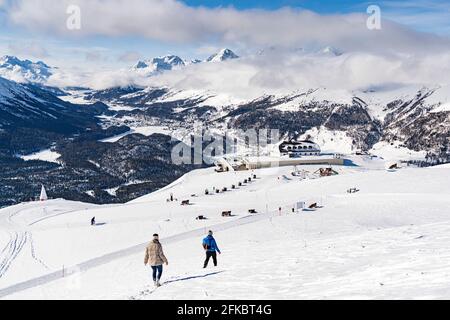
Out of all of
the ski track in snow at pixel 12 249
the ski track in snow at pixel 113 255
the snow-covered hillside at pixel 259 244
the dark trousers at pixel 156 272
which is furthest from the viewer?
the ski track in snow at pixel 12 249

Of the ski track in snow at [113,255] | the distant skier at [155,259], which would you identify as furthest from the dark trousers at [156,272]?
the ski track in snow at [113,255]

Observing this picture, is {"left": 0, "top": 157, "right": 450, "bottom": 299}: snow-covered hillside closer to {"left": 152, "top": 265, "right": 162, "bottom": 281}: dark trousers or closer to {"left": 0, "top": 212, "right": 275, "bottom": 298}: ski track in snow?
{"left": 0, "top": 212, "right": 275, "bottom": 298}: ski track in snow

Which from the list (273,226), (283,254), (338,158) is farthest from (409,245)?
(338,158)

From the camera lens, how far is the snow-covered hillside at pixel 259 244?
756 inches

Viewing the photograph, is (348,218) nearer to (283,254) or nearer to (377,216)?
(377,216)

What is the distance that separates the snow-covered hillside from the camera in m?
19.2

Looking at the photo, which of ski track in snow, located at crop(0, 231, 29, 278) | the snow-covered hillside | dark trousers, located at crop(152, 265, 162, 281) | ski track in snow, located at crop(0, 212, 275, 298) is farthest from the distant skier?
ski track in snow, located at crop(0, 231, 29, 278)

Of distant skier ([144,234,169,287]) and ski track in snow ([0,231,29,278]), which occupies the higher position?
distant skier ([144,234,169,287])

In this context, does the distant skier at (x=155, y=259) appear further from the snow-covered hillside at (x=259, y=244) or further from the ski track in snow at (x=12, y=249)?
the ski track in snow at (x=12, y=249)

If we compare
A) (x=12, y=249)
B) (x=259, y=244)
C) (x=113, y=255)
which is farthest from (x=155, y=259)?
(x=12, y=249)

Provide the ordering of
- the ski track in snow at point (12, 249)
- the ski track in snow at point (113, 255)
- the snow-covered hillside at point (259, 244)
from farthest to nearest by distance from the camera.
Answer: the ski track in snow at point (12, 249)
the ski track in snow at point (113, 255)
the snow-covered hillside at point (259, 244)

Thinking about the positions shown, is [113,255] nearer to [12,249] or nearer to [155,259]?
[12,249]

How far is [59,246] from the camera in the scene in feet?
144
